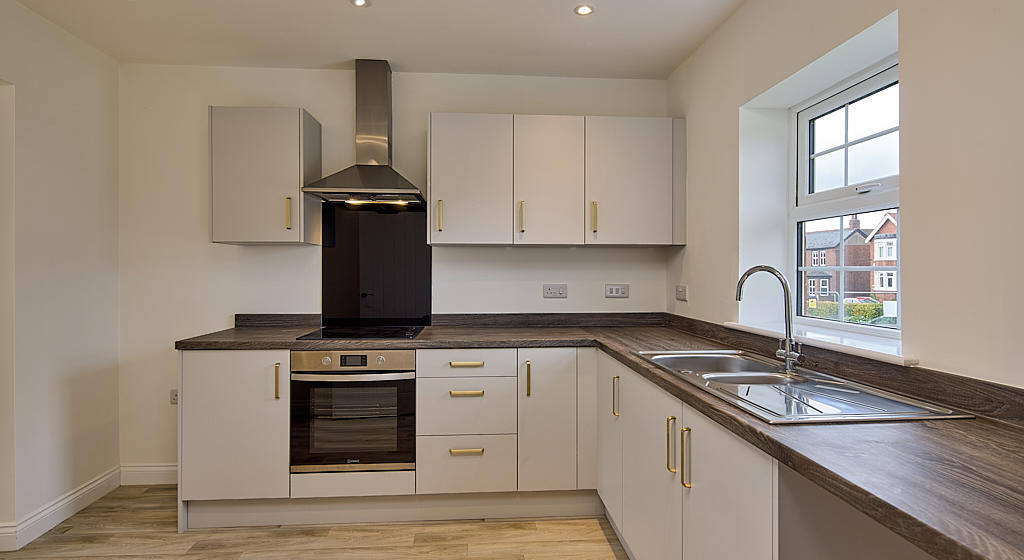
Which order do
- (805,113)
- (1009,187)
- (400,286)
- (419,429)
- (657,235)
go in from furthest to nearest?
1. (400,286)
2. (657,235)
3. (419,429)
4. (805,113)
5. (1009,187)

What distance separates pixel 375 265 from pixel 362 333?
0.46 meters

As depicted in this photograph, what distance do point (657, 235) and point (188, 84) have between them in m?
2.83

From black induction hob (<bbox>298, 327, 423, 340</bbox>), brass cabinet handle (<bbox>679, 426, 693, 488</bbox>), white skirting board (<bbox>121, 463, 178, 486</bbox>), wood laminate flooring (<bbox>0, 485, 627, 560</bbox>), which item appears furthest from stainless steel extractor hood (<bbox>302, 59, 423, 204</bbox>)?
brass cabinet handle (<bbox>679, 426, 693, 488</bbox>)

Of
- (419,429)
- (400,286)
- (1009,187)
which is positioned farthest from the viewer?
(400,286)

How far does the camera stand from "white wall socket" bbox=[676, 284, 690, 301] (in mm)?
2965

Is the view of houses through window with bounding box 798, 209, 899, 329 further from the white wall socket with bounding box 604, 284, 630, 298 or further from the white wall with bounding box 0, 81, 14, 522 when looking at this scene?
the white wall with bounding box 0, 81, 14, 522

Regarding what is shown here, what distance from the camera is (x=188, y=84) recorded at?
3.05 m

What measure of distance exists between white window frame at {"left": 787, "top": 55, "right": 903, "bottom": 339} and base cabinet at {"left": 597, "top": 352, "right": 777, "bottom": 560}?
73 cm

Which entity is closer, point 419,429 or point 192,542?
point 192,542

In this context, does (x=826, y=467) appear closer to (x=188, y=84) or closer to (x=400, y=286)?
(x=400, y=286)

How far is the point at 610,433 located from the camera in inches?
93.5

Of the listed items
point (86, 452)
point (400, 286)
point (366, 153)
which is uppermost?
point (366, 153)

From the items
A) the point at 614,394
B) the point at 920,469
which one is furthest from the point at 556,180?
the point at 920,469

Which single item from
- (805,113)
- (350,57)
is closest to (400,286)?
(350,57)
